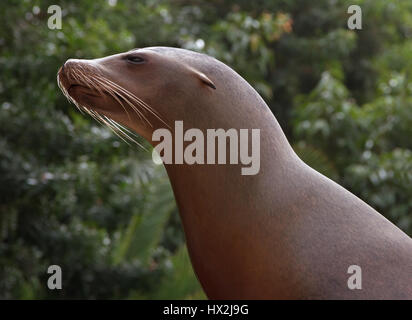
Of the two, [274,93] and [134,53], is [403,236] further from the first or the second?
[274,93]

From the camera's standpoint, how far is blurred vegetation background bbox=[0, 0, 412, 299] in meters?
4.09

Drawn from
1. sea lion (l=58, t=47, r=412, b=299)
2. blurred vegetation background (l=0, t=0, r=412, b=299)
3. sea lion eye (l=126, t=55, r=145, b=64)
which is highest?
blurred vegetation background (l=0, t=0, r=412, b=299)

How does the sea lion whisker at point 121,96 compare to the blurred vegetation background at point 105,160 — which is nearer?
the sea lion whisker at point 121,96

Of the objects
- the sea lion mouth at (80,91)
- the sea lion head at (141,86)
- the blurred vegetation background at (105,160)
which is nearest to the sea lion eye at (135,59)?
the sea lion head at (141,86)

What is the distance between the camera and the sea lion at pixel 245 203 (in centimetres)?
136

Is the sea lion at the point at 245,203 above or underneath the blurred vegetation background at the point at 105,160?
underneath

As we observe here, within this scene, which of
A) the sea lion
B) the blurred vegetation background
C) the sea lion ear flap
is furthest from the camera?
the blurred vegetation background

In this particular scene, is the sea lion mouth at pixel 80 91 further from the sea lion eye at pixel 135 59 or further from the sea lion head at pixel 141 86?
the sea lion eye at pixel 135 59

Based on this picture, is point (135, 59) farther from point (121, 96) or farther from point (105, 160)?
point (105, 160)

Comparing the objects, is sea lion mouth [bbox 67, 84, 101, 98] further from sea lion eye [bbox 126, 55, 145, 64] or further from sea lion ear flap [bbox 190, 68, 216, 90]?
sea lion ear flap [bbox 190, 68, 216, 90]

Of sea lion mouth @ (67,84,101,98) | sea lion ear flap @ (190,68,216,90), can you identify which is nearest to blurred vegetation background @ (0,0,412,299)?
sea lion mouth @ (67,84,101,98)

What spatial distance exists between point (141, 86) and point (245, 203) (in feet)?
1.22

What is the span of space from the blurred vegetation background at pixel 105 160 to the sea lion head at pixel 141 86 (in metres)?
2.46
